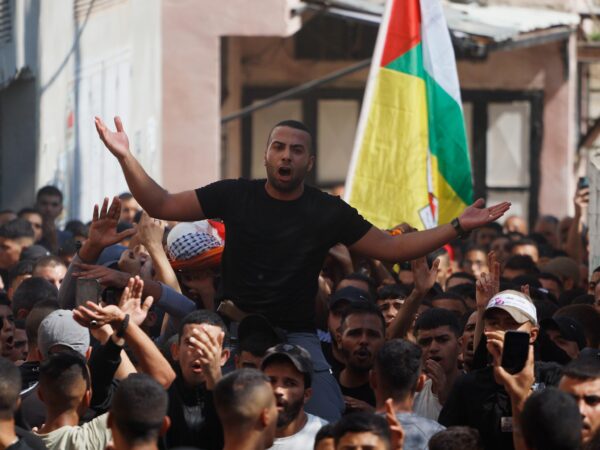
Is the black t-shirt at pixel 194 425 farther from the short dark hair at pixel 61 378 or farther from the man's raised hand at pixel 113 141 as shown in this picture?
the man's raised hand at pixel 113 141

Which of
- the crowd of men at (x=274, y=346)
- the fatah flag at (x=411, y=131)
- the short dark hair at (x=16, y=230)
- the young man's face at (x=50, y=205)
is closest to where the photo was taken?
the crowd of men at (x=274, y=346)

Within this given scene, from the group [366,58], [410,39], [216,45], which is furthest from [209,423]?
[366,58]

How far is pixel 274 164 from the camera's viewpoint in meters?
8.25

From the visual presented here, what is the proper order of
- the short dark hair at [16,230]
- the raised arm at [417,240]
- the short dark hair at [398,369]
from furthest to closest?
the short dark hair at [16,230] → the raised arm at [417,240] → the short dark hair at [398,369]

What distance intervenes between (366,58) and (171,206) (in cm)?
1382

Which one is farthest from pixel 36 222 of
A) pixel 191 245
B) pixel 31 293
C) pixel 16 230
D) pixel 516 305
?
pixel 516 305

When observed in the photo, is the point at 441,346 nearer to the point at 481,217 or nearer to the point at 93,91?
the point at 481,217

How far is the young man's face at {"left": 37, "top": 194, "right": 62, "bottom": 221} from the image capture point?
679 inches

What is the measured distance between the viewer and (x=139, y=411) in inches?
254

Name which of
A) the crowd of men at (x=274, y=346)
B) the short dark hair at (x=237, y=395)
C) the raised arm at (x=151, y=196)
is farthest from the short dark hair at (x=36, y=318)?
the short dark hair at (x=237, y=395)

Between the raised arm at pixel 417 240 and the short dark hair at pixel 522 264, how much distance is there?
16.1 ft

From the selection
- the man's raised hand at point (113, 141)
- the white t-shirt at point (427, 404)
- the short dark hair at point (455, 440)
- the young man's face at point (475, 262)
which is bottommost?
the white t-shirt at point (427, 404)

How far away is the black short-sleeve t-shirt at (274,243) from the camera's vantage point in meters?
8.23

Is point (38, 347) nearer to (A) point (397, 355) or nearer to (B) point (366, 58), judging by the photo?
(A) point (397, 355)
